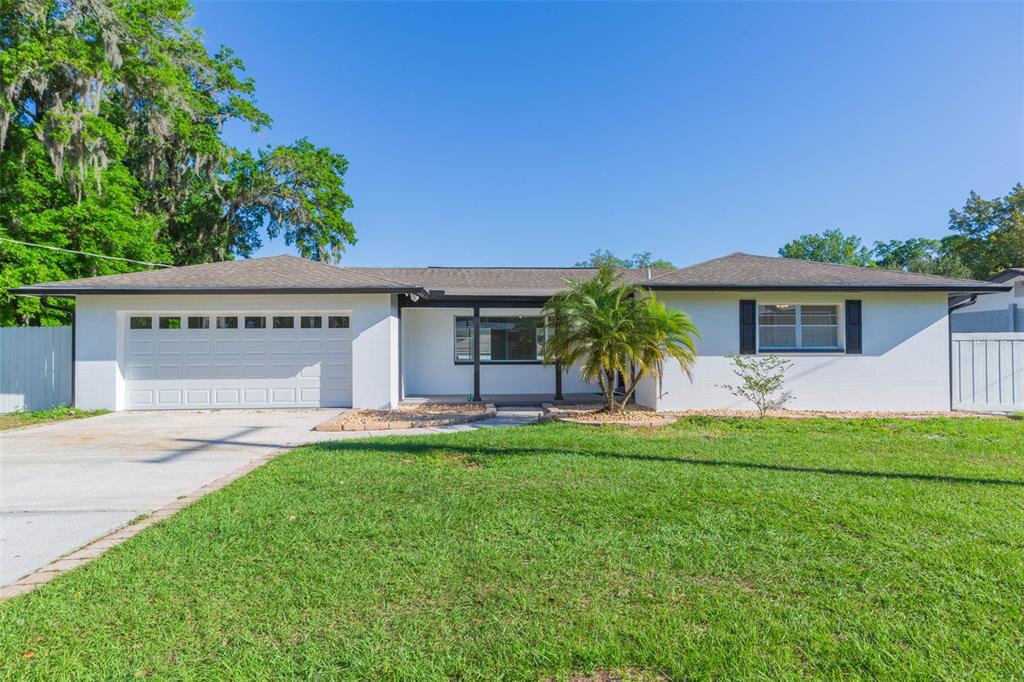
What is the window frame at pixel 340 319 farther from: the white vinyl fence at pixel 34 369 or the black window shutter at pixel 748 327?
the black window shutter at pixel 748 327

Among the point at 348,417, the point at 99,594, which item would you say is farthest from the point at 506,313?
the point at 99,594

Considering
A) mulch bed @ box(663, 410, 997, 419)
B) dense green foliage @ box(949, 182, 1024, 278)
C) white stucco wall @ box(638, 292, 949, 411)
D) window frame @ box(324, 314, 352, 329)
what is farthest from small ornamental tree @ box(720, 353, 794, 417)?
dense green foliage @ box(949, 182, 1024, 278)

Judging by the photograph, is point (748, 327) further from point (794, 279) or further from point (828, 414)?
point (828, 414)

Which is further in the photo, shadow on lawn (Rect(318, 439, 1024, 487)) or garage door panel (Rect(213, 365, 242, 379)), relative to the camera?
garage door panel (Rect(213, 365, 242, 379))

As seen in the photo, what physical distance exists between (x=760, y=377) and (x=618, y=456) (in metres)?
5.69

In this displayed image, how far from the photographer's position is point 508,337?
1341 centimetres

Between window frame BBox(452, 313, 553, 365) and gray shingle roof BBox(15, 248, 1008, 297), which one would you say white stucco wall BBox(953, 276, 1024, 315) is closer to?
gray shingle roof BBox(15, 248, 1008, 297)

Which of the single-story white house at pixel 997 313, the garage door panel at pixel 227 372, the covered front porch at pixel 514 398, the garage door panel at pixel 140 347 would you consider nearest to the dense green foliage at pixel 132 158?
the garage door panel at pixel 140 347

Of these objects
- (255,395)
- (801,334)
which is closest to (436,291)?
(255,395)

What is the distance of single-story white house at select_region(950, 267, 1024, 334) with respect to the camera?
51.0 ft

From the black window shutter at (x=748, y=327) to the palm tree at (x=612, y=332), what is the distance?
5.97 feet

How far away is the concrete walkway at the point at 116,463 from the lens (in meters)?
3.82

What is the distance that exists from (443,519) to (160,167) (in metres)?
21.1

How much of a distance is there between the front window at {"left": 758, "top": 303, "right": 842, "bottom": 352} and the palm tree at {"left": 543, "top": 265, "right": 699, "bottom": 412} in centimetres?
271
